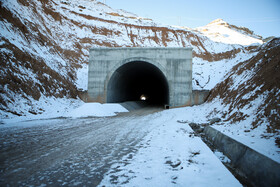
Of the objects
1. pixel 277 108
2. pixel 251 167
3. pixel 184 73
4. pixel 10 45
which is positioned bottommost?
pixel 251 167

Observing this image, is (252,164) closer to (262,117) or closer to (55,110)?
(262,117)

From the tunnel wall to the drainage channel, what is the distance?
458 inches

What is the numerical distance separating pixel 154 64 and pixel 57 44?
19415mm

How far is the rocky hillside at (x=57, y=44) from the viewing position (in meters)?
10.8

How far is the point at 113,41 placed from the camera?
3950 centimetres

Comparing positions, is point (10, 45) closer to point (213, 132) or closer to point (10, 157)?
point (10, 157)

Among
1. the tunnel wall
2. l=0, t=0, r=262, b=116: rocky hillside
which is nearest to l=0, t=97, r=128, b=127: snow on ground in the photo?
l=0, t=0, r=262, b=116: rocky hillside

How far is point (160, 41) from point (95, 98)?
35314 millimetres

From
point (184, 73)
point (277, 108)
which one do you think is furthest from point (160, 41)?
point (277, 108)

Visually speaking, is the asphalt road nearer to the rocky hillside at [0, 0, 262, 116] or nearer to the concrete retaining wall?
the concrete retaining wall

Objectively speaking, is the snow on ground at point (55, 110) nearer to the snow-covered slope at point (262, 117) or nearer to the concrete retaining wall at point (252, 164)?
the snow-covered slope at point (262, 117)

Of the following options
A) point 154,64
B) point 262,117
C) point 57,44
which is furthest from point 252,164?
point 57,44

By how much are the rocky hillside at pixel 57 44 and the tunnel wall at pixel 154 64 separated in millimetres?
2050

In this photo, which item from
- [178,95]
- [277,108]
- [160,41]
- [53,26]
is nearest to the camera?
[277,108]
